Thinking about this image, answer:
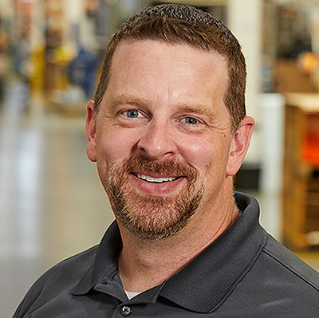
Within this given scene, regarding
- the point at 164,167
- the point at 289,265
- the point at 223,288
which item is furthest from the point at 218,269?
the point at 164,167

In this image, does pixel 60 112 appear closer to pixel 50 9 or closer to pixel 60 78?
pixel 60 78

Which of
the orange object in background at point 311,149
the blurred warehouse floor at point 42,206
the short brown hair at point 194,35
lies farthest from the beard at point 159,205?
the orange object in background at point 311,149

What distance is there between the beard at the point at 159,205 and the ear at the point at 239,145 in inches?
6.2

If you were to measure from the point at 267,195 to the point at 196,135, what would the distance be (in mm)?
5401

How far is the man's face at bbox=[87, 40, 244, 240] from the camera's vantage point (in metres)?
1.31

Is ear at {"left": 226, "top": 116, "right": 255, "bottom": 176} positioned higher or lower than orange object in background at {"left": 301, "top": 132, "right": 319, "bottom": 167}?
higher

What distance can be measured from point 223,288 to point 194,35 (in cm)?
60

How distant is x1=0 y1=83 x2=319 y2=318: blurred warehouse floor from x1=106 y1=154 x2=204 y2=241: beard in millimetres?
2740

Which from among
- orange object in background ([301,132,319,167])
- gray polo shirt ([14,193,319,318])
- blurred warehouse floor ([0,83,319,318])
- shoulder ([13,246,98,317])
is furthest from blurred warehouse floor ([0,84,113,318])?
gray polo shirt ([14,193,319,318])

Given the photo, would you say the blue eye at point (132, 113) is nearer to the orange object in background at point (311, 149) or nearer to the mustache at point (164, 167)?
the mustache at point (164, 167)

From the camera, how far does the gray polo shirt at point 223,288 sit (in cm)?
121

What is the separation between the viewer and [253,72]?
21.2ft

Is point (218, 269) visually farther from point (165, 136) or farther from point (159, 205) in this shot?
point (165, 136)

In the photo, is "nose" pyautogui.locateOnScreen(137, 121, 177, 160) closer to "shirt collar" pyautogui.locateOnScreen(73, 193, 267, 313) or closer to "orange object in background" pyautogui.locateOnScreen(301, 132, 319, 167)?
"shirt collar" pyautogui.locateOnScreen(73, 193, 267, 313)
